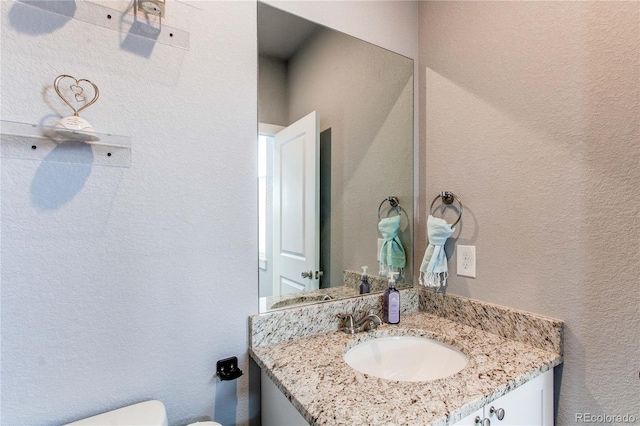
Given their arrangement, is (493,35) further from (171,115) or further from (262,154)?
(171,115)

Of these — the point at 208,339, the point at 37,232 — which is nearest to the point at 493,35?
the point at 208,339

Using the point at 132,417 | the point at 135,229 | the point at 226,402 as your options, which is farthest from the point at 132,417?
the point at 135,229

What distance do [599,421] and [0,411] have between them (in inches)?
64.6

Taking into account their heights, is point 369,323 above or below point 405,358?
above

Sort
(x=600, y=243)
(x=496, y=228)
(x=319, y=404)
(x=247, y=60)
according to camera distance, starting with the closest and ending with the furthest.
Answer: (x=319, y=404), (x=600, y=243), (x=247, y=60), (x=496, y=228)

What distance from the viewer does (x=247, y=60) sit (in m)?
1.09

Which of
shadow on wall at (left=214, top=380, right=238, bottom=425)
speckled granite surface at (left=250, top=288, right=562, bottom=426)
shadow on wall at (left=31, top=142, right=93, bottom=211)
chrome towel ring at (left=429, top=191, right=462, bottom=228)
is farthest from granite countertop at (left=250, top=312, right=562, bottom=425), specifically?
shadow on wall at (left=31, top=142, right=93, bottom=211)

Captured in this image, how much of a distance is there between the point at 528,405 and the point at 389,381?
46cm

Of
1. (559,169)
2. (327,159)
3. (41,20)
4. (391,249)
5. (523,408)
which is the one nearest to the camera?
(41,20)

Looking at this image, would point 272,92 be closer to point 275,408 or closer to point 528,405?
point 275,408

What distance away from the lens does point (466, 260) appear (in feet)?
4.27

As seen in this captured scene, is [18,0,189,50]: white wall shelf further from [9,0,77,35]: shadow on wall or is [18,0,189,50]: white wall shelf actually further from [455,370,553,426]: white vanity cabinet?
[455,370,553,426]: white vanity cabinet

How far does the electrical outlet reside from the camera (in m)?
1.28

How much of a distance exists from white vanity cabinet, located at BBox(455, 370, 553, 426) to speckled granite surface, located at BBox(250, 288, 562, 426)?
0.16 feet
